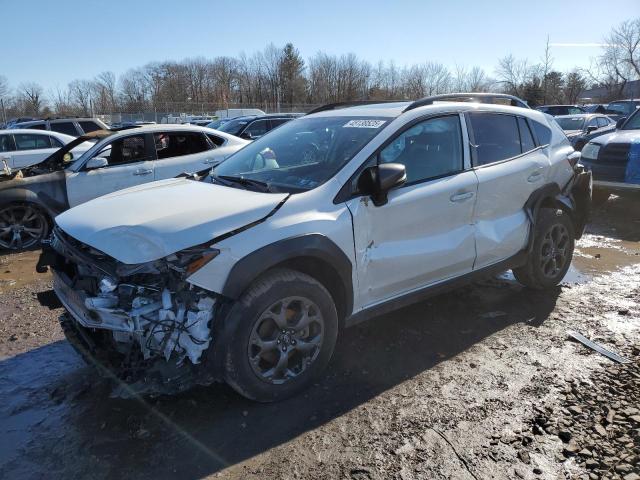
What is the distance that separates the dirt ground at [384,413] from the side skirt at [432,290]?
1.36ft

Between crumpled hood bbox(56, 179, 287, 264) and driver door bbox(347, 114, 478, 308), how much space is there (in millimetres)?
715

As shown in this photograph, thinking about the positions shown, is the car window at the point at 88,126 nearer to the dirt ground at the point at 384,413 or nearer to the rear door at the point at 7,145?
the rear door at the point at 7,145

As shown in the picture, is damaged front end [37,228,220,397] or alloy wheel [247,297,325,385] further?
alloy wheel [247,297,325,385]

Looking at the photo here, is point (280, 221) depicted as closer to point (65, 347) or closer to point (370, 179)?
point (370, 179)

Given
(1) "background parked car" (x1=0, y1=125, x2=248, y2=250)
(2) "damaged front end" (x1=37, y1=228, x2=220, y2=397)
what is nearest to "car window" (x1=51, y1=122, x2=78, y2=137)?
(1) "background parked car" (x1=0, y1=125, x2=248, y2=250)

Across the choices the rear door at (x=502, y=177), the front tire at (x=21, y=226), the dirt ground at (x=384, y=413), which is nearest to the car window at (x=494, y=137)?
the rear door at (x=502, y=177)

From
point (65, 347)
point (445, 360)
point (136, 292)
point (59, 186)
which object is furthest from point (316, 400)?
point (59, 186)

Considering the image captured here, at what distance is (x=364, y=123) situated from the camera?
3.72 metres

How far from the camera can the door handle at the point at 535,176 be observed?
4478 mm

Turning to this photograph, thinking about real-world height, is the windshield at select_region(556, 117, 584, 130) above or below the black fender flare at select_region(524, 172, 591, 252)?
above

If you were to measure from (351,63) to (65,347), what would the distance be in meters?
85.6

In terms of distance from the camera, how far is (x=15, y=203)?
703 cm

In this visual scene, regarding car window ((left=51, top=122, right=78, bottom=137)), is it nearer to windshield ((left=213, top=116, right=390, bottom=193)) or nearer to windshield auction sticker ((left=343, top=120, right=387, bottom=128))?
windshield ((left=213, top=116, right=390, bottom=193))

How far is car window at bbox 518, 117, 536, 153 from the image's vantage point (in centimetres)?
458
